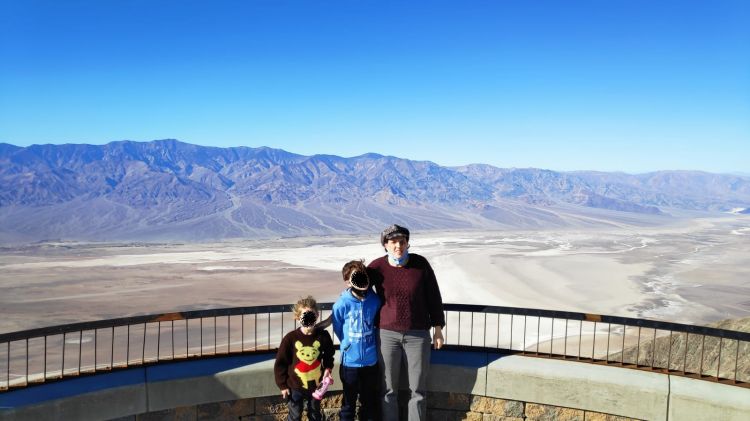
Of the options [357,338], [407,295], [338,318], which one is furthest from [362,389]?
[407,295]

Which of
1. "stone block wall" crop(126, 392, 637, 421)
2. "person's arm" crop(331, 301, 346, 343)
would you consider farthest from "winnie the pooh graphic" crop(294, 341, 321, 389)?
"stone block wall" crop(126, 392, 637, 421)

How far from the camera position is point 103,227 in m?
143

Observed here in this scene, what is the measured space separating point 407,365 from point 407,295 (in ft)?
1.93

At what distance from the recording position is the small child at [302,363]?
14.8 feet

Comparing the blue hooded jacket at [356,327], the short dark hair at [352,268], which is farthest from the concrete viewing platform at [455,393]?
the short dark hair at [352,268]

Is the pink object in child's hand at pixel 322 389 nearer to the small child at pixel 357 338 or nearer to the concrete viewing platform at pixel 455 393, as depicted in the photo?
the small child at pixel 357 338

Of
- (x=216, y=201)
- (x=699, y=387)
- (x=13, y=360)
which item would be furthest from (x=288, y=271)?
(x=216, y=201)

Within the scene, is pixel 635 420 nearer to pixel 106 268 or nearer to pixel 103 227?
pixel 106 268

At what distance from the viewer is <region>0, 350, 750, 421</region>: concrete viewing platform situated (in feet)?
14.5

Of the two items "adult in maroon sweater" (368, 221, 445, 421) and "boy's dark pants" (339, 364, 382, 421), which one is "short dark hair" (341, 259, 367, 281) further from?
"boy's dark pants" (339, 364, 382, 421)

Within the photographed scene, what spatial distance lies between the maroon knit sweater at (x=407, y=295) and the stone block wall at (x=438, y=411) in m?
0.84

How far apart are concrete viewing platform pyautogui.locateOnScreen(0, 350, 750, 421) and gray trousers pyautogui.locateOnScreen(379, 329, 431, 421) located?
1.52 feet

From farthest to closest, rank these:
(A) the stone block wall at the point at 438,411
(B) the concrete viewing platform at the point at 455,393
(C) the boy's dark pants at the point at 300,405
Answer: (A) the stone block wall at the point at 438,411 → (C) the boy's dark pants at the point at 300,405 → (B) the concrete viewing platform at the point at 455,393

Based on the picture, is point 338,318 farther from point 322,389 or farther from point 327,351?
point 322,389
